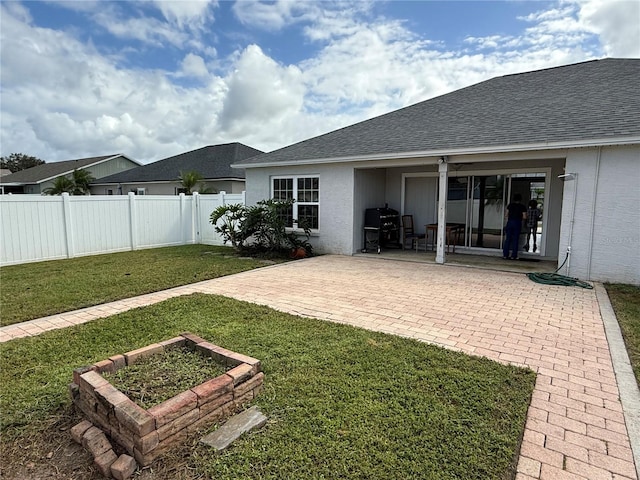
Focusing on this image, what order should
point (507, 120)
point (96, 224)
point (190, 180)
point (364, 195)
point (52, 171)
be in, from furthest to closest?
point (52, 171) → point (190, 180) → point (96, 224) → point (364, 195) → point (507, 120)

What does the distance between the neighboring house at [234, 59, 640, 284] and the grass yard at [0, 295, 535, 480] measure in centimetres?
550

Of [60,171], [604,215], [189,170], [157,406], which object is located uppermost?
[60,171]

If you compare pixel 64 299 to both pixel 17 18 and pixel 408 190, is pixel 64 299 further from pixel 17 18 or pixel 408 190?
pixel 408 190

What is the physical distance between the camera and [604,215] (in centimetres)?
705

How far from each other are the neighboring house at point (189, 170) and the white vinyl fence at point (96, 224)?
6.08 m

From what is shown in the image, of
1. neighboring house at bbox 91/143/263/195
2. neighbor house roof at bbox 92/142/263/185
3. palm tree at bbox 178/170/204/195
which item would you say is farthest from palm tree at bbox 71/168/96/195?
palm tree at bbox 178/170/204/195

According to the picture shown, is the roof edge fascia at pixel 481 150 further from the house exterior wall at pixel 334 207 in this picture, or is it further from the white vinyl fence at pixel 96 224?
the white vinyl fence at pixel 96 224

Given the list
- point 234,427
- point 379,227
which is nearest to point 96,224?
point 379,227

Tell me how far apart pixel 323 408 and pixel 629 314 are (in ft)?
16.4

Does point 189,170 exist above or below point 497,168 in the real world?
above

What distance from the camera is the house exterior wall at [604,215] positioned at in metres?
6.82

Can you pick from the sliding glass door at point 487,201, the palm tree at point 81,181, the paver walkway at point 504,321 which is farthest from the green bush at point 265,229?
the palm tree at point 81,181

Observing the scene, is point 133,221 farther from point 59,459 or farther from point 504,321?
point 504,321

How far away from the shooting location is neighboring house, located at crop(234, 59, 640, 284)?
7.01 m
